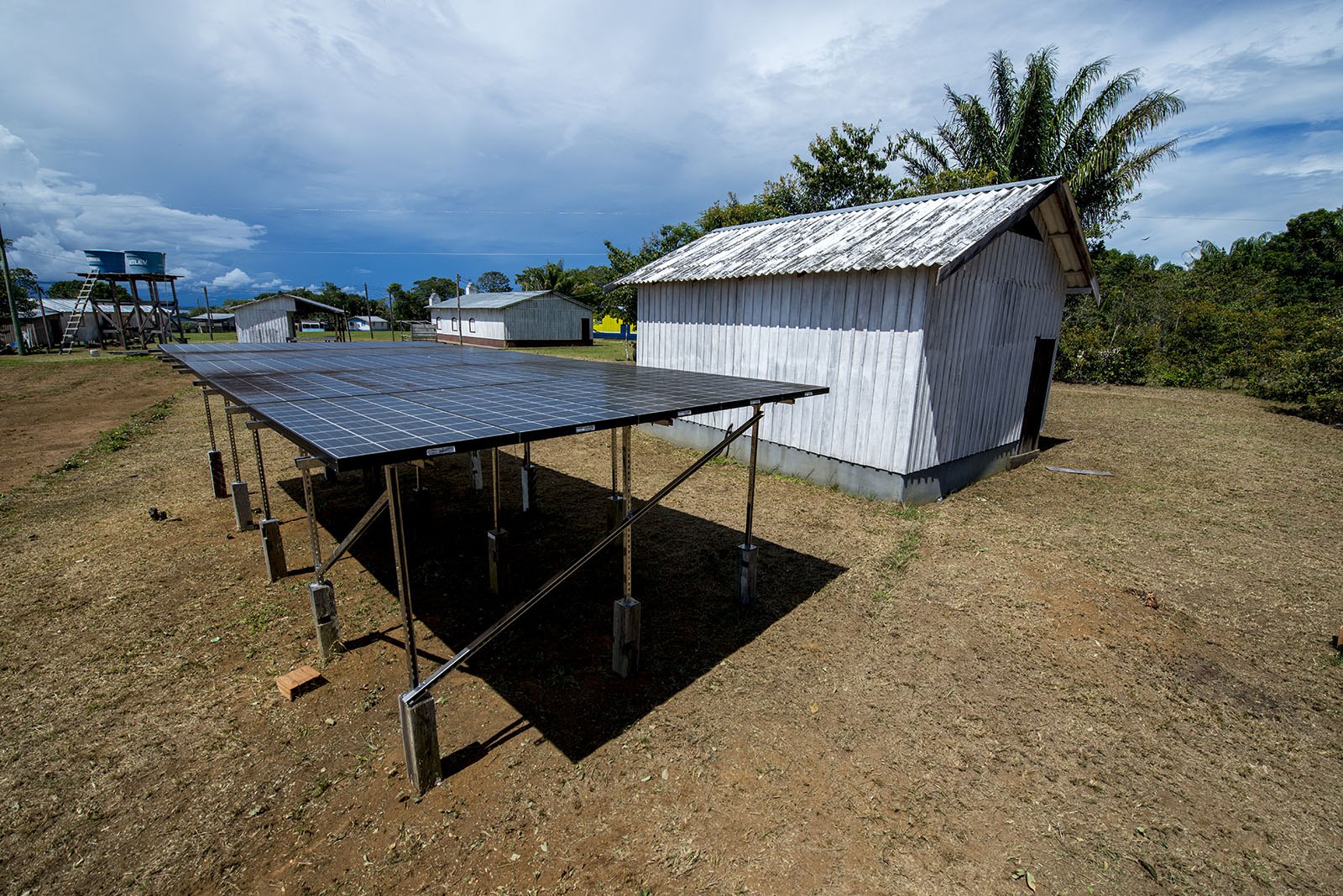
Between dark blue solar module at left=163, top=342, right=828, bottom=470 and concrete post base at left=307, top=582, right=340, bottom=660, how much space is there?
66.4 inches

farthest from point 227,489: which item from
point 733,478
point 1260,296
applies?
point 1260,296

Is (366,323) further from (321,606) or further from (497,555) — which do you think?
(321,606)

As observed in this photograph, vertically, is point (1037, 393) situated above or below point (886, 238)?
below

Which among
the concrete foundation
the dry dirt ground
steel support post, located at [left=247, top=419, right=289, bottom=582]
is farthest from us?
the concrete foundation

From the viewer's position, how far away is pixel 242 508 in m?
8.11

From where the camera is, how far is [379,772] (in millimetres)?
4062

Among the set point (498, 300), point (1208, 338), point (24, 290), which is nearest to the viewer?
point (1208, 338)

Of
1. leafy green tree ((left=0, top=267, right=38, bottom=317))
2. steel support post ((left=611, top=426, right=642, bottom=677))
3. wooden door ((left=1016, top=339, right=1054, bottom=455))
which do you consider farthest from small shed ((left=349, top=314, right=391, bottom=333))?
steel support post ((left=611, top=426, right=642, bottom=677))

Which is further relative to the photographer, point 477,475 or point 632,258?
point 632,258

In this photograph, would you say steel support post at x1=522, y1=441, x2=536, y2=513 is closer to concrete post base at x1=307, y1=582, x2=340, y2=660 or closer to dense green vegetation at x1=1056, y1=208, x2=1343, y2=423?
concrete post base at x1=307, y1=582, x2=340, y2=660

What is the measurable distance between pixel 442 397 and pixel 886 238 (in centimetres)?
879

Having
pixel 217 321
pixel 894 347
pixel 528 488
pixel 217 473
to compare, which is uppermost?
pixel 217 321

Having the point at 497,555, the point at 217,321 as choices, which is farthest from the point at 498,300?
the point at 217,321

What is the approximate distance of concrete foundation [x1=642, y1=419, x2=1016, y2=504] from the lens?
32.9ft
